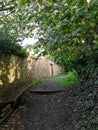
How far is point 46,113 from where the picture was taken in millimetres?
9430

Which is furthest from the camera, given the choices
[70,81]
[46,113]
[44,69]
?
[44,69]

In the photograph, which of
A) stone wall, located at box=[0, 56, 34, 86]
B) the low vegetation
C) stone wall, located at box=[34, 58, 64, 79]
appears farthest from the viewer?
stone wall, located at box=[34, 58, 64, 79]

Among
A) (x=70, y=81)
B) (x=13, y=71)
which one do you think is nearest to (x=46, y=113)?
(x=13, y=71)

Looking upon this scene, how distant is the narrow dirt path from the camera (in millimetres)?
8039

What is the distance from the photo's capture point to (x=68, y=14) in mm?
3670

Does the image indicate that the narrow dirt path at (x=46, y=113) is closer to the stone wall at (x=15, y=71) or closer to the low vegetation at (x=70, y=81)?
the stone wall at (x=15, y=71)

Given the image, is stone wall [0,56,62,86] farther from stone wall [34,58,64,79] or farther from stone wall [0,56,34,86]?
stone wall [34,58,64,79]

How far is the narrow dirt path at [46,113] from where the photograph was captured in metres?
8.04

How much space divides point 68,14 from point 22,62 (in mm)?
14500

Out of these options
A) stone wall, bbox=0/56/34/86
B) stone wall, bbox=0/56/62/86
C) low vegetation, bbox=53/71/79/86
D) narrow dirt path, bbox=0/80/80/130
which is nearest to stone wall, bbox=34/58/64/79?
stone wall, bbox=0/56/62/86

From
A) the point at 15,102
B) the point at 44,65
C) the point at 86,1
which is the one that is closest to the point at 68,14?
the point at 86,1

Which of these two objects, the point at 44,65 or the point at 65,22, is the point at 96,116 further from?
the point at 44,65

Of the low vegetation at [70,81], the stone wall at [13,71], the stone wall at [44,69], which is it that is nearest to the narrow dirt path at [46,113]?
the stone wall at [13,71]

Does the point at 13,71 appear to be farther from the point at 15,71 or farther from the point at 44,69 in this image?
the point at 44,69
